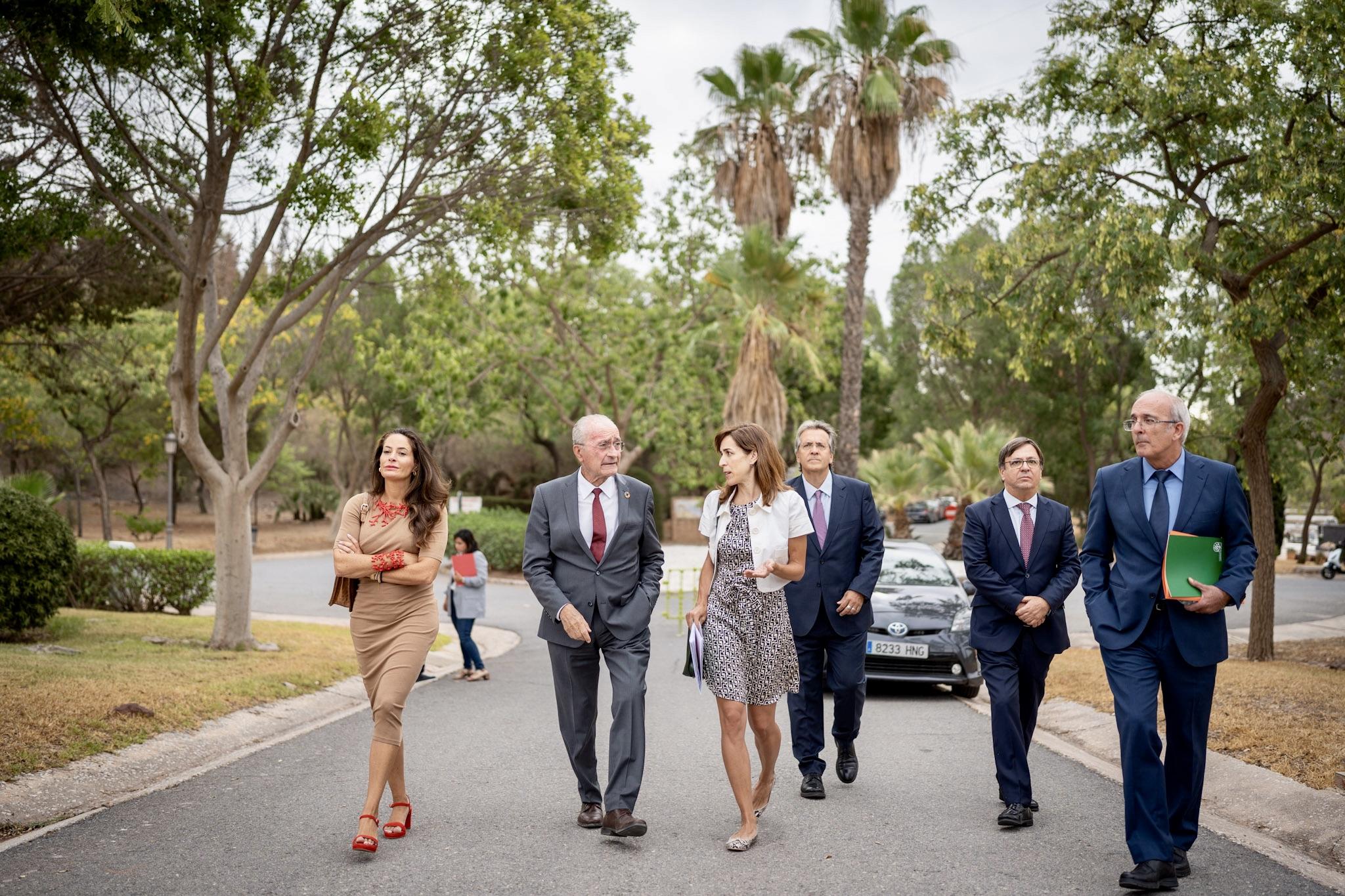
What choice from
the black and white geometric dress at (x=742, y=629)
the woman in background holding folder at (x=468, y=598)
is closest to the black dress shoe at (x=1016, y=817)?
the black and white geometric dress at (x=742, y=629)

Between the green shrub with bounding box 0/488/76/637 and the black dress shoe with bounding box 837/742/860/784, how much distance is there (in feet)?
29.5

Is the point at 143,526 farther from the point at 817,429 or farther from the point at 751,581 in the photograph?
the point at 751,581

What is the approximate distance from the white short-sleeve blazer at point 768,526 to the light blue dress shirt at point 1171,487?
155cm

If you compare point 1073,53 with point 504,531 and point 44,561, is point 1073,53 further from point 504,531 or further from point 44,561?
point 504,531

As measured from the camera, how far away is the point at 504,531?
104 feet

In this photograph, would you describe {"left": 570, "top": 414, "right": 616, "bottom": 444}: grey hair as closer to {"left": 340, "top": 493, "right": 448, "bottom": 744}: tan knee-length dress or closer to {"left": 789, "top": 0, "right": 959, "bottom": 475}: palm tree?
{"left": 340, "top": 493, "right": 448, "bottom": 744}: tan knee-length dress

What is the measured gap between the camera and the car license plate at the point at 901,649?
10422mm

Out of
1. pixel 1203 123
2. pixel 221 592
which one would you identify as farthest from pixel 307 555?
pixel 1203 123

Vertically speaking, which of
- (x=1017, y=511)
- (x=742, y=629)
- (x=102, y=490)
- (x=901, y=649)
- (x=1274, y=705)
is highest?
(x=1017, y=511)

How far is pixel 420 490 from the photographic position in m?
5.71

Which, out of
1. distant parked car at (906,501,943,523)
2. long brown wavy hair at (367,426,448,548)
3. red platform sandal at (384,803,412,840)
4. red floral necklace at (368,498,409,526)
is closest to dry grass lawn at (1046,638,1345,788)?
red platform sandal at (384,803,412,840)

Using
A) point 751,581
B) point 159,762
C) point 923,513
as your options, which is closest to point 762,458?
point 751,581

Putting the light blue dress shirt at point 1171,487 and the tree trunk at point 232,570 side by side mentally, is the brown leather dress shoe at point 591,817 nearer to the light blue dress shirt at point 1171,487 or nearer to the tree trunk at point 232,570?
the light blue dress shirt at point 1171,487

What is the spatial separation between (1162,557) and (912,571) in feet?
23.8
